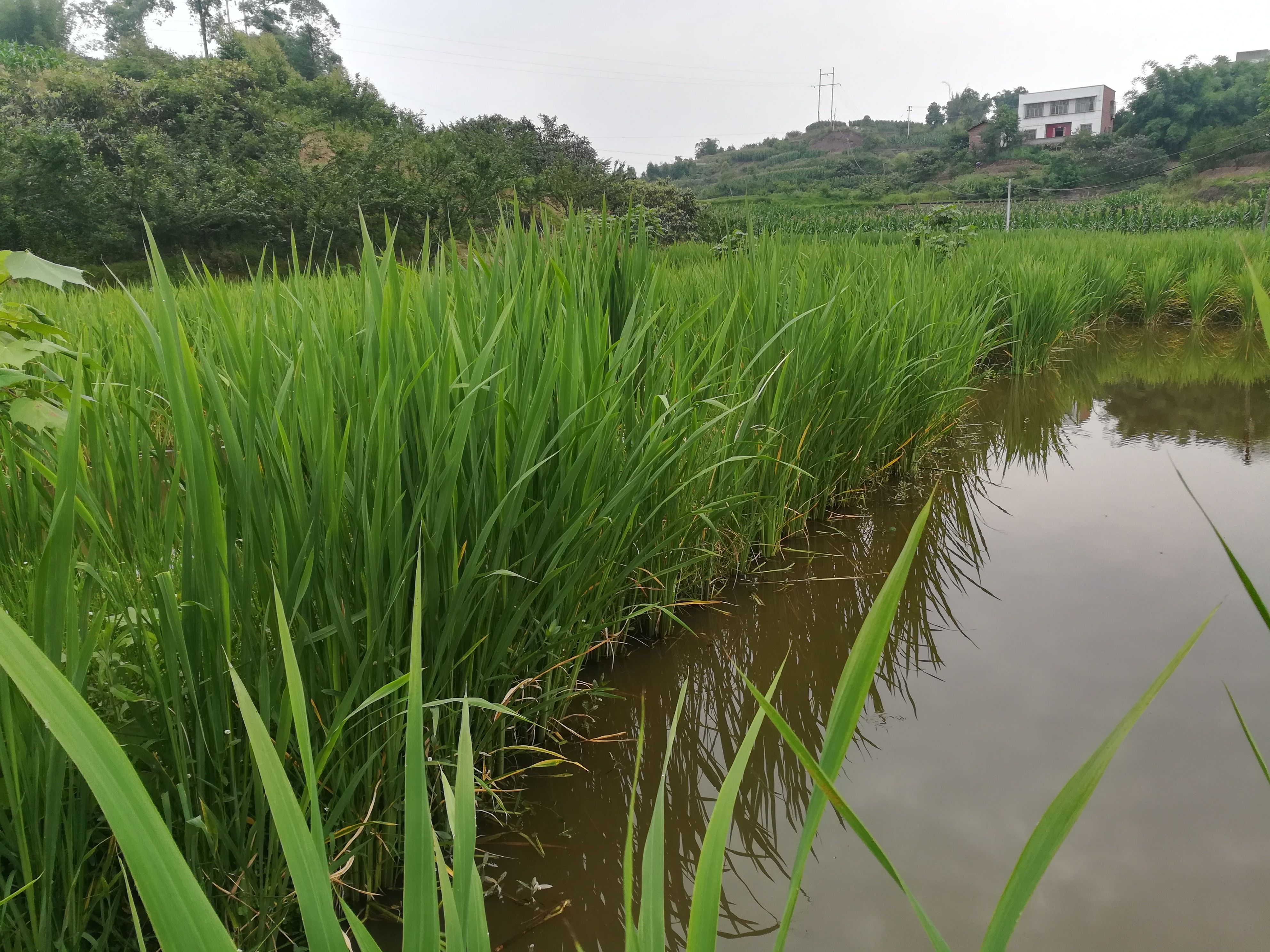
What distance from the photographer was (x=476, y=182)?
14.4 m

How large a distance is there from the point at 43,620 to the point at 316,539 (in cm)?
31

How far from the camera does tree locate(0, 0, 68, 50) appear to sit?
105ft

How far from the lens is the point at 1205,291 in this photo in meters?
6.30

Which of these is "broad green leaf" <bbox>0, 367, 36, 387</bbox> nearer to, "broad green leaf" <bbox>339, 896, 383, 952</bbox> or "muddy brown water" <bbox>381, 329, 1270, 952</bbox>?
"broad green leaf" <bbox>339, 896, 383, 952</bbox>

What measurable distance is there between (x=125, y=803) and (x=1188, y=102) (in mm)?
60494

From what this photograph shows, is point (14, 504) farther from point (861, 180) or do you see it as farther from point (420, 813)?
point (861, 180)

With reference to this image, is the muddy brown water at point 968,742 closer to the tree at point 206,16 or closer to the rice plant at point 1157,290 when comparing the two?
the rice plant at point 1157,290

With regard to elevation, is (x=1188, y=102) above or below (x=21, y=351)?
above

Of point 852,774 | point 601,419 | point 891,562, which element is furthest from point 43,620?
point 891,562

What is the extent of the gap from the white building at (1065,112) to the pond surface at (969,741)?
60.6 metres


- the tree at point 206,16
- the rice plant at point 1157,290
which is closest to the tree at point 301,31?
the tree at point 206,16

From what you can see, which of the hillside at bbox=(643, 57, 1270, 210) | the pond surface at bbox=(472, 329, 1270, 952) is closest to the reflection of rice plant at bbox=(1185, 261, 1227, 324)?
the pond surface at bbox=(472, 329, 1270, 952)

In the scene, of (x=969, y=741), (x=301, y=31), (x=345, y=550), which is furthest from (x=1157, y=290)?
(x=301, y=31)

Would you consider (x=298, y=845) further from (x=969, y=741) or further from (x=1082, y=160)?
(x=1082, y=160)
